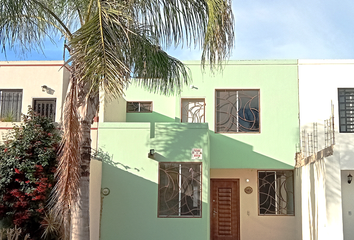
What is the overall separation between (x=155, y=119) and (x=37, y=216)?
6590 mm

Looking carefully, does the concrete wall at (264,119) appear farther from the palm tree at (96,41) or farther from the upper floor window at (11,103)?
the upper floor window at (11,103)

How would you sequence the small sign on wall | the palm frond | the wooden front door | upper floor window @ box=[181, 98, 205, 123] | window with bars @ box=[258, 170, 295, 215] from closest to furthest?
1. the palm frond
2. the small sign on wall
3. upper floor window @ box=[181, 98, 205, 123]
4. window with bars @ box=[258, 170, 295, 215]
5. the wooden front door

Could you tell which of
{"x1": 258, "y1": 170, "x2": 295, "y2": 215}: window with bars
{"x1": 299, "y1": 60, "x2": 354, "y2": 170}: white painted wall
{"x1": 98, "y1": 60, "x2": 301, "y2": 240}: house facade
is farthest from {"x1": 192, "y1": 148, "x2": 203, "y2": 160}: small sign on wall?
{"x1": 258, "y1": 170, "x2": 295, "y2": 215}: window with bars

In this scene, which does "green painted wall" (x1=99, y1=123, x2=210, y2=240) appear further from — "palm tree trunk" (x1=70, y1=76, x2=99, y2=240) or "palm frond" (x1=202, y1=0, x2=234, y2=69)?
"palm frond" (x1=202, y1=0, x2=234, y2=69)

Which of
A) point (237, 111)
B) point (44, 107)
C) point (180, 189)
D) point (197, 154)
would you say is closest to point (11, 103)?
point (44, 107)

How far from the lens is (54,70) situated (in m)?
14.1

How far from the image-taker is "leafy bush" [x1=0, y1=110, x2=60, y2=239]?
414 inches

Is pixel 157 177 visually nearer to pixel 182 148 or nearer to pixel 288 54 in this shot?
pixel 182 148

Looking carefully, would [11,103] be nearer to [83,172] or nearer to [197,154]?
[197,154]

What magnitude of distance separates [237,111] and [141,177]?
439 centimetres

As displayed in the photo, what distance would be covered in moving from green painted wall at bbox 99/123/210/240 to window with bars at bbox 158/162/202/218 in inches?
7.1

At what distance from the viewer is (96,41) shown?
654 cm

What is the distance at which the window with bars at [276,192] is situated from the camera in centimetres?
1519

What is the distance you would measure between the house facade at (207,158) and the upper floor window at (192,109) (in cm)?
4
